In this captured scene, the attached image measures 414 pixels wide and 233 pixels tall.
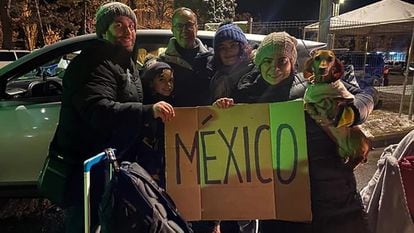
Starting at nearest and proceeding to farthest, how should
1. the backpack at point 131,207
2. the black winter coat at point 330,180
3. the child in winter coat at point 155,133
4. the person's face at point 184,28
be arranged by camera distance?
the backpack at point 131,207
the black winter coat at point 330,180
the child in winter coat at point 155,133
the person's face at point 184,28

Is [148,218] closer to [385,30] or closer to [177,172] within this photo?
[177,172]

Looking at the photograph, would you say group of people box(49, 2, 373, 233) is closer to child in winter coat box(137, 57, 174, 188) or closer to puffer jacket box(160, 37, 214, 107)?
child in winter coat box(137, 57, 174, 188)

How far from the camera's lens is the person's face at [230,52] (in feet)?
8.80

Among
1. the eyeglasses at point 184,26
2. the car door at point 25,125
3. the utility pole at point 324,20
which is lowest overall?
the car door at point 25,125

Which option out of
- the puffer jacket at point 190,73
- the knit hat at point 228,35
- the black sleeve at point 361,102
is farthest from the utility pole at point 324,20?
the black sleeve at point 361,102

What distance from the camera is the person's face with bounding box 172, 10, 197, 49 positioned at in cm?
285

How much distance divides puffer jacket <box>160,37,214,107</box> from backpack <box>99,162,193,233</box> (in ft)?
2.82

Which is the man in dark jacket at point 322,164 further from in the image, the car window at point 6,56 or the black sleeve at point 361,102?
the car window at point 6,56

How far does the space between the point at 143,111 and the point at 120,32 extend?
0.42 m

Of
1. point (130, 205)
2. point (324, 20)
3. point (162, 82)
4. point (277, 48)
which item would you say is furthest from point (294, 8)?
point (130, 205)

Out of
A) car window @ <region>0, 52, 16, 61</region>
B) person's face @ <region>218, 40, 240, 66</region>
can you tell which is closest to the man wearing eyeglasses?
person's face @ <region>218, 40, 240, 66</region>

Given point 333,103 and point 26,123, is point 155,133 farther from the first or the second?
point 26,123

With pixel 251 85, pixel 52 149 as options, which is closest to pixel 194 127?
pixel 251 85

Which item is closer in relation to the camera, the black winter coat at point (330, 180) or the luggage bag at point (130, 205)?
the luggage bag at point (130, 205)
